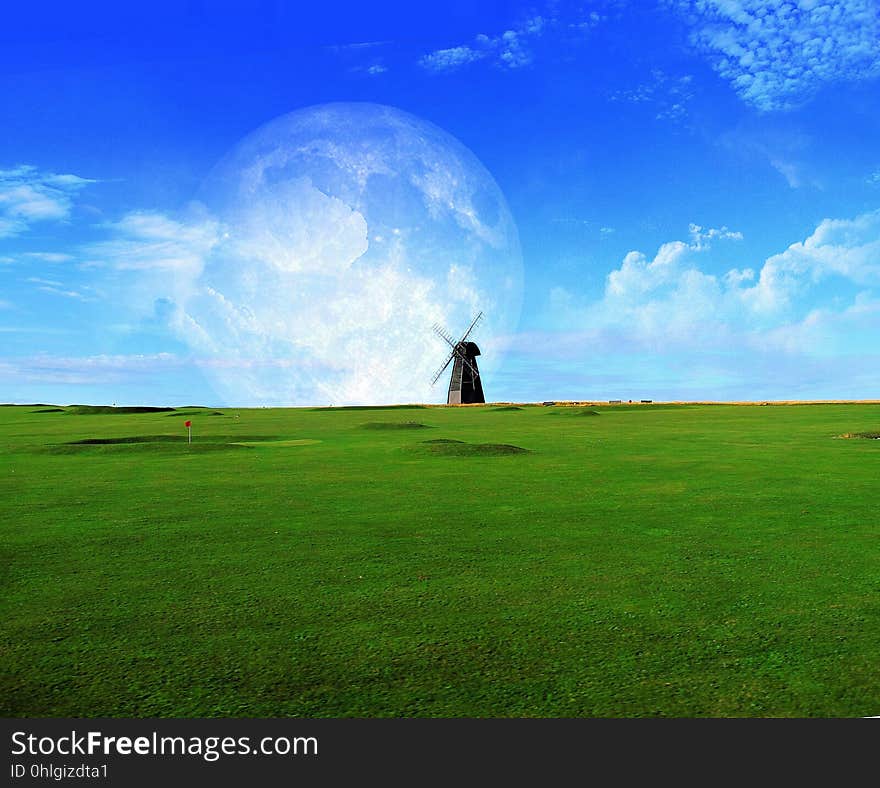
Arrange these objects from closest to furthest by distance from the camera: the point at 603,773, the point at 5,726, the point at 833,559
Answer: the point at 603,773
the point at 5,726
the point at 833,559

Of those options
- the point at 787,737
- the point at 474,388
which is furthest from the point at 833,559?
the point at 474,388

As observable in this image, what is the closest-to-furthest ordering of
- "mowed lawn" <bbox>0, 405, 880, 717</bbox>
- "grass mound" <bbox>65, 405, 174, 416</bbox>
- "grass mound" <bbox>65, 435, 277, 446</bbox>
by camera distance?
"mowed lawn" <bbox>0, 405, 880, 717</bbox>
"grass mound" <bbox>65, 435, 277, 446</bbox>
"grass mound" <bbox>65, 405, 174, 416</bbox>

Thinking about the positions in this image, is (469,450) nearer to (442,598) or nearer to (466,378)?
(442,598)

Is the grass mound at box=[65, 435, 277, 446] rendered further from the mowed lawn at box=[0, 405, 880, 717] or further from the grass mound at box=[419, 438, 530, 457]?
the mowed lawn at box=[0, 405, 880, 717]

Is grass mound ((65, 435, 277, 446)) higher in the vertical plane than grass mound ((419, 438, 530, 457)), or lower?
higher

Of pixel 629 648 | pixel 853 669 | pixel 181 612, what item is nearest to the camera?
pixel 853 669

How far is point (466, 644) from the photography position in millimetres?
7012

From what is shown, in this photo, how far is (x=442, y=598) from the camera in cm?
860

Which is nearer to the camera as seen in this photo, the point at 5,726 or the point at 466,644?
the point at 5,726

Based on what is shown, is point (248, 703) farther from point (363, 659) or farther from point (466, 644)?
point (466, 644)

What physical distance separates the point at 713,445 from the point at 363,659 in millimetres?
27685

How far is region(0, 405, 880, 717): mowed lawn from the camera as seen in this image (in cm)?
599

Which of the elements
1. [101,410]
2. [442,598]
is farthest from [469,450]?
[101,410]

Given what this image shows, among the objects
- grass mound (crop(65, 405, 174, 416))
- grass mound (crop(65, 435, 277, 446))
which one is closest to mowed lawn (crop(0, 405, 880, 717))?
grass mound (crop(65, 435, 277, 446))
